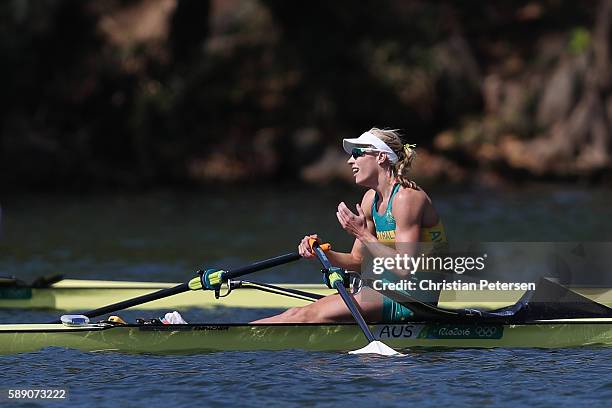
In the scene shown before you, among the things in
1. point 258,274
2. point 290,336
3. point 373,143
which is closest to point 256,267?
point 290,336

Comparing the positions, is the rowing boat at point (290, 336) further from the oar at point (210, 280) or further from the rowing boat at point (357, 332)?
the oar at point (210, 280)

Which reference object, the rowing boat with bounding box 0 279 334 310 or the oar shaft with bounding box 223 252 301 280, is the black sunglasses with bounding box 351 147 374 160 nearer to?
the oar shaft with bounding box 223 252 301 280

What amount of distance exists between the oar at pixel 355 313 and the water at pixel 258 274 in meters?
0.11

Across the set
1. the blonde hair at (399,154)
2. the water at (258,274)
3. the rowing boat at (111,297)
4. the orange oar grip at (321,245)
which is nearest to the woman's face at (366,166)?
the blonde hair at (399,154)

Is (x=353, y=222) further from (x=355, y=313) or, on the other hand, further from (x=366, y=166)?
(x=355, y=313)

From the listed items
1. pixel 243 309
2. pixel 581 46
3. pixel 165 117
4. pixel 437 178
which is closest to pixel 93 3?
pixel 165 117

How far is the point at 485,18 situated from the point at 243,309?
3465 centimetres

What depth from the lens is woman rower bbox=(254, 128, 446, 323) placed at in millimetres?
11516

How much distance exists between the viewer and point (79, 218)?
29.9 m

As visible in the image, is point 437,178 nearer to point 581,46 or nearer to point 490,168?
point 490,168

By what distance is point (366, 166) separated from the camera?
Answer: 11703 millimetres

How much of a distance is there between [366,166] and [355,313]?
133 cm

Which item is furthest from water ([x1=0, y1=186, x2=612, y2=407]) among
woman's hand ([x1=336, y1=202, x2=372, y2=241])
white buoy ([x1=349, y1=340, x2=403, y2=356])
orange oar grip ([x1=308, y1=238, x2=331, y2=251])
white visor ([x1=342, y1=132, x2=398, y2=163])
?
white visor ([x1=342, y1=132, x2=398, y2=163])

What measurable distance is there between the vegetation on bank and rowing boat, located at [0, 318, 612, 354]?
87.5 ft
